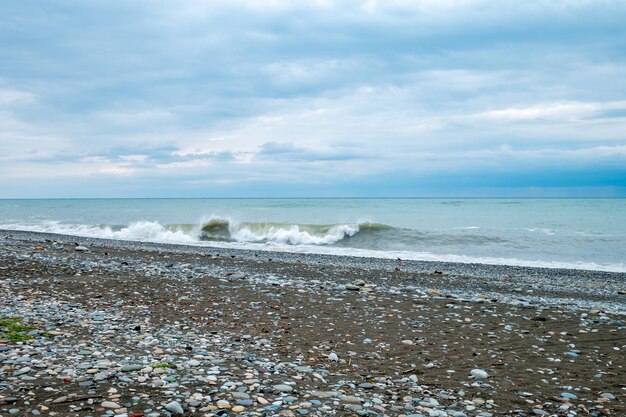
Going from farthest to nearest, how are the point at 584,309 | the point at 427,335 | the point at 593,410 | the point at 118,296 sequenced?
the point at 584,309
the point at 118,296
the point at 427,335
the point at 593,410

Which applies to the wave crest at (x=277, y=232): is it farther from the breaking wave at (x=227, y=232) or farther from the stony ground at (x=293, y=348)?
the stony ground at (x=293, y=348)

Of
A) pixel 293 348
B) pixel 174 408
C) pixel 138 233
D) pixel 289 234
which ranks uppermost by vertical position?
pixel 174 408

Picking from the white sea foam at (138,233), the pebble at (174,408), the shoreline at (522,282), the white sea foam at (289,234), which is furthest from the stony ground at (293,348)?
the white sea foam at (138,233)

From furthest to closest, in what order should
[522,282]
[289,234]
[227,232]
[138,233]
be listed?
[227,232] → [138,233] → [289,234] → [522,282]

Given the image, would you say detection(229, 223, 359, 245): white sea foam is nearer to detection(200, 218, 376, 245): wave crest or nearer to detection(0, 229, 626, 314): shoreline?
detection(200, 218, 376, 245): wave crest

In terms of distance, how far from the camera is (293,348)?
759 centimetres

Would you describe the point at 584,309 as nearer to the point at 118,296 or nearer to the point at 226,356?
the point at 226,356

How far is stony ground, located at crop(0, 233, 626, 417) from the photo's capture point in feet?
17.5

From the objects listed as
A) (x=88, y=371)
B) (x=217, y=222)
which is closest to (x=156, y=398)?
(x=88, y=371)

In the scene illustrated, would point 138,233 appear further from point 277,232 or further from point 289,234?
point 289,234

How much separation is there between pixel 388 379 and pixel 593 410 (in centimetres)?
240

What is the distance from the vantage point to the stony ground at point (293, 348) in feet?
17.5

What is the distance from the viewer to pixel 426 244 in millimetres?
33562

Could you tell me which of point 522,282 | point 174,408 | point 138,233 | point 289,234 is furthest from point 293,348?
point 138,233
